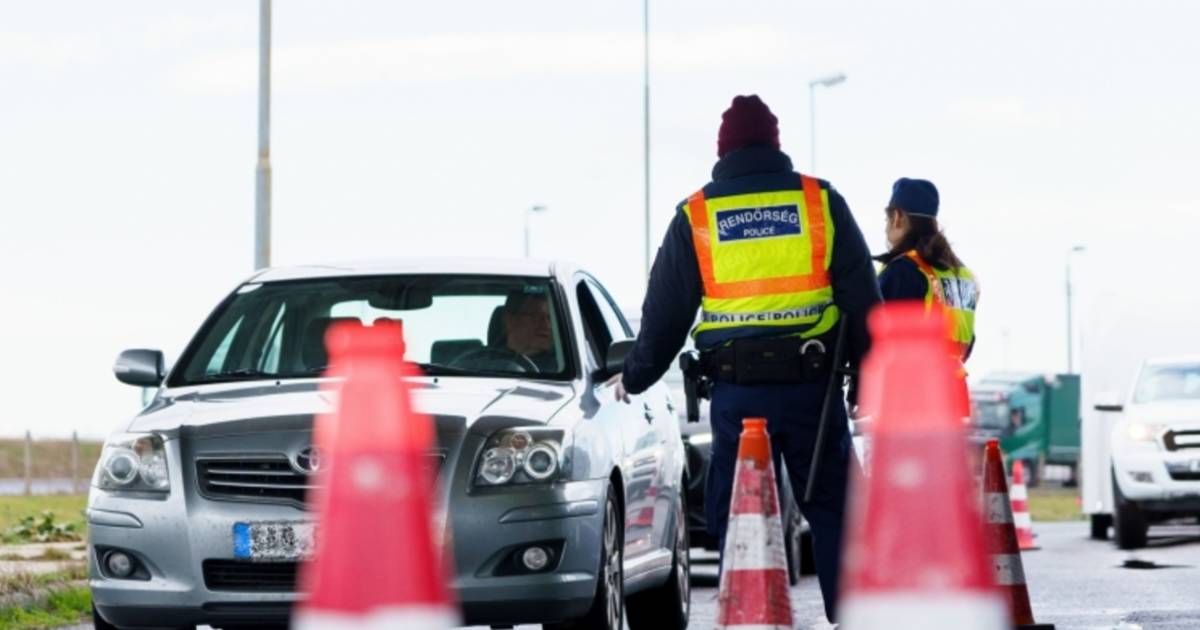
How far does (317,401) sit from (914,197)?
7.77 ft

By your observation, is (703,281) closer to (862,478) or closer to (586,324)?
(862,478)

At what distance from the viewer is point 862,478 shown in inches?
333

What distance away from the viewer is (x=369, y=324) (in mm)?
10172

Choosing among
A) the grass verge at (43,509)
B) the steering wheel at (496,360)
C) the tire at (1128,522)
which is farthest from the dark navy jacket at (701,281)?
the tire at (1128,522)

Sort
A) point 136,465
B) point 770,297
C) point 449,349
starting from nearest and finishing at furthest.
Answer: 1. point 770,297
2. point 136,465
3. point 449,349

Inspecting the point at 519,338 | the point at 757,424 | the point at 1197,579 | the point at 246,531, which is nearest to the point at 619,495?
the point at 519,338

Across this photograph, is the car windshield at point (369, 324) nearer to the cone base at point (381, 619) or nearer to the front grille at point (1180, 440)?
the cone base at point (381, 619)

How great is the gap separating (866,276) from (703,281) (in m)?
0.53

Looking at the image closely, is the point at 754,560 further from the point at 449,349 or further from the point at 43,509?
the point at 43,509

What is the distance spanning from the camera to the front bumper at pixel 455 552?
29.4ft

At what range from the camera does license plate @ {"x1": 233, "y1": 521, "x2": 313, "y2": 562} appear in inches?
352

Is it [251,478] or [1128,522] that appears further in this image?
[1128,522]

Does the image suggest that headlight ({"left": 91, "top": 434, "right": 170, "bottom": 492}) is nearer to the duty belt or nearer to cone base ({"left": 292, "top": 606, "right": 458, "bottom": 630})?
the duty belt

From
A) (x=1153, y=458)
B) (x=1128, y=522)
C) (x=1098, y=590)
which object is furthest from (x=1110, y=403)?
(x=1098, y=590)
